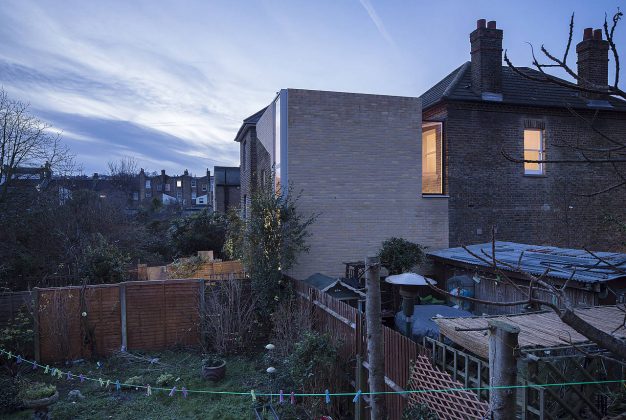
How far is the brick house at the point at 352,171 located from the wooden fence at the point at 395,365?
17.0 ft

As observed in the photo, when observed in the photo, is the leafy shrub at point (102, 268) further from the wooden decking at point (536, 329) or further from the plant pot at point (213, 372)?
the wooden decking at point (536, 329)

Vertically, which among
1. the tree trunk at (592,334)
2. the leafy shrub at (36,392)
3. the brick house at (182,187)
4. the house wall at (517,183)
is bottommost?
the leafy shrub at (36,392)

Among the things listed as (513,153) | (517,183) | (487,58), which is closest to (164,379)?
(517,183)

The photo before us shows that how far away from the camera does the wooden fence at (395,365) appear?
4758mm

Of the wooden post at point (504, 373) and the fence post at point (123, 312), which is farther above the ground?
the wooden post at point (504, 373)

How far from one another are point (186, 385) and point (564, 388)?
7333 millimetres

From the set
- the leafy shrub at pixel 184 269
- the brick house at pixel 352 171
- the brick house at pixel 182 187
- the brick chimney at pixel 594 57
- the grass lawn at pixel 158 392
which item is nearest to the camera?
the grass lawn at pixel 158 392

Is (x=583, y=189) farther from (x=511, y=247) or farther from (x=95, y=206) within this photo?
(x=95, y=206)

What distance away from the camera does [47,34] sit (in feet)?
38.4

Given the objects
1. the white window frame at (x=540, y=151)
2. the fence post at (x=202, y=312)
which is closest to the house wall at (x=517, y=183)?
the white window frame at (x=540, y=151)

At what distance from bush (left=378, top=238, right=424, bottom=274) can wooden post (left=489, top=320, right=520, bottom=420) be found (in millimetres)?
10371

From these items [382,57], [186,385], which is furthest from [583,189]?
[186,385]

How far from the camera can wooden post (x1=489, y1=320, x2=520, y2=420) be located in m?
2.53

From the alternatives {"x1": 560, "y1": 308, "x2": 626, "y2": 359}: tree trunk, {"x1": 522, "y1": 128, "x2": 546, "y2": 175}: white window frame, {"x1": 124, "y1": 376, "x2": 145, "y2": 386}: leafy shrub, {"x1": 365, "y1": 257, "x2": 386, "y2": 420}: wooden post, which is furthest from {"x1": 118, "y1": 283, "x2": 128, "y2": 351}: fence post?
{"x1": 522, "y1": 128, "x2": 546, "y2": 175}: white window frame
